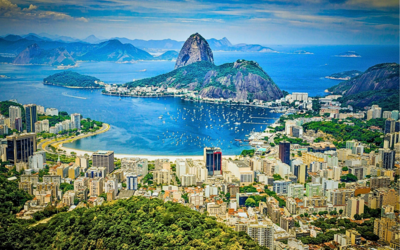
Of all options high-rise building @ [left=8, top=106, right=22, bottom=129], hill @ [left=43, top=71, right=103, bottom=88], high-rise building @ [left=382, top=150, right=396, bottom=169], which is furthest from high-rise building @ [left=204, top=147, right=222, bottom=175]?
hill @ [left=43, top=71, right=103, bottom=88]

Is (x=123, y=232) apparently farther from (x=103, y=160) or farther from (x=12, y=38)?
(x=12, y=38)

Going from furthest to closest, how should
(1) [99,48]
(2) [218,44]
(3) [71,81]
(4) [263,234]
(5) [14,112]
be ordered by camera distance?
(1) [99,48], (2) [218,44], (3) [71,81], (5) [14,112], (4) [263,234]

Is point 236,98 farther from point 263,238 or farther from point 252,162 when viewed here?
point 263,238

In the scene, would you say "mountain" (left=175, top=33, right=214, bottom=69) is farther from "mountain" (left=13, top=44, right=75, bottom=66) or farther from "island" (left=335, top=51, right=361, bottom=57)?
"mountain" (left=13, top=44, right=75, bottom=66)

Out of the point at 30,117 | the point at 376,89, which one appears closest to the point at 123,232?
the point at 30,117

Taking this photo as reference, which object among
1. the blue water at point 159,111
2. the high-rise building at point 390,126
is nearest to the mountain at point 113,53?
the blue water at point 159,111

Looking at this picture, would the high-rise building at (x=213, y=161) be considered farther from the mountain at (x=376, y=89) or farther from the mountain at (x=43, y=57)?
the mountain at (x=43, y=57)
